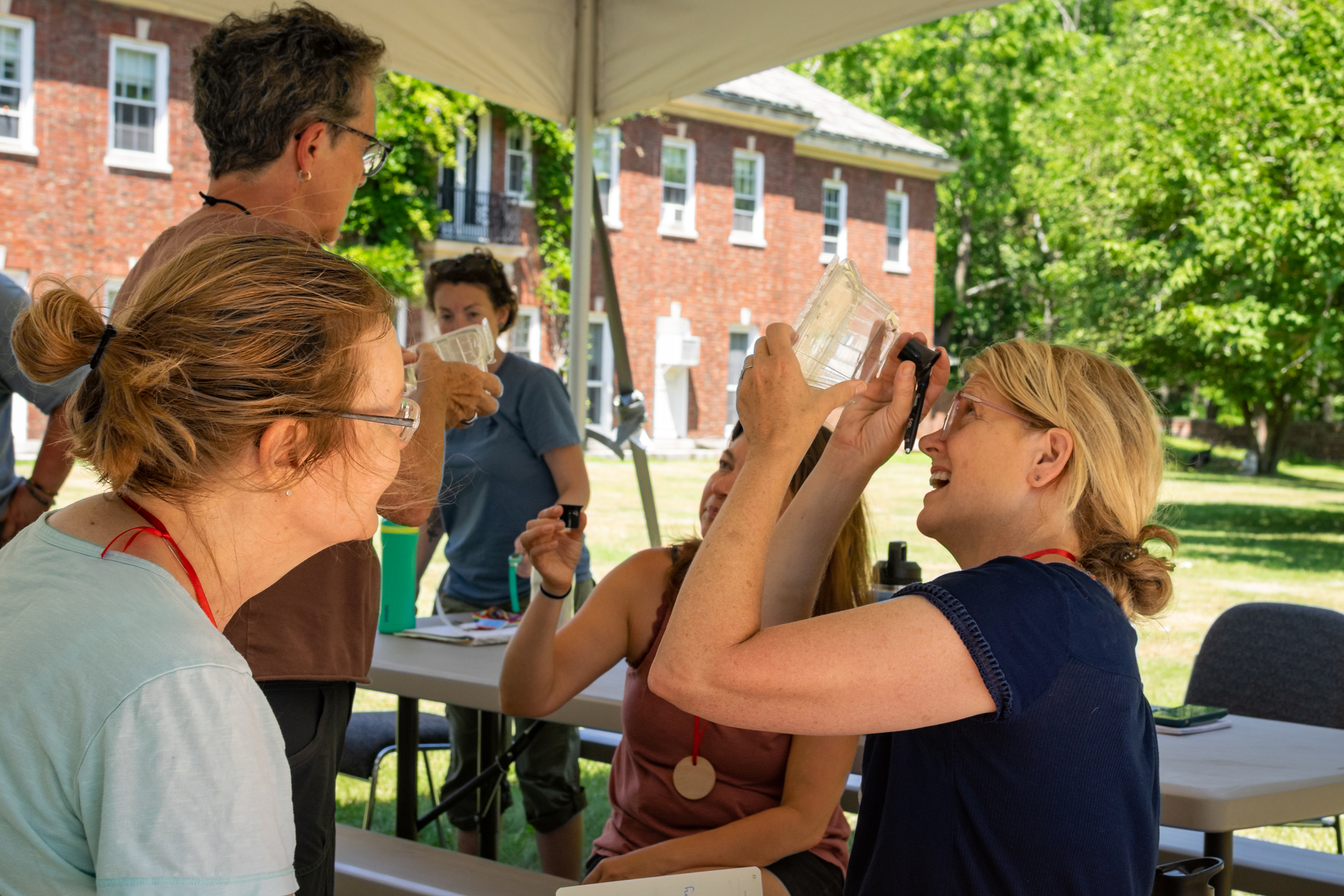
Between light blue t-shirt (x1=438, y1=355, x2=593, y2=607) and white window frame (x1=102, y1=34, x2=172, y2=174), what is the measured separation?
1534 centimetres

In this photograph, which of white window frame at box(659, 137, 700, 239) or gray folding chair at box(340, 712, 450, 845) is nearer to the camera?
gray folding chair at box(340, 712, 450, 845)

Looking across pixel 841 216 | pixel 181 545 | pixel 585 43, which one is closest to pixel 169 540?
pixel 181 545

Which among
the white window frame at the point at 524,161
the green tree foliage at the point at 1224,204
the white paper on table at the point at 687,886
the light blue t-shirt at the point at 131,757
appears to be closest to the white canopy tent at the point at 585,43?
the white paper on table at the point at 687,886

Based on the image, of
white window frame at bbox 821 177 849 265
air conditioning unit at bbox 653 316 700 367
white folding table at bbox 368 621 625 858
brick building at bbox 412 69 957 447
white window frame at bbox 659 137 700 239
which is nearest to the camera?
white folding table at bbox 368 621 625 858

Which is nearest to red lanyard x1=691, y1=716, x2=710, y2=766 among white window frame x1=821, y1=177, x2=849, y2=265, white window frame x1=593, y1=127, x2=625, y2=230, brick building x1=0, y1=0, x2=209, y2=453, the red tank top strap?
the red tank top strap

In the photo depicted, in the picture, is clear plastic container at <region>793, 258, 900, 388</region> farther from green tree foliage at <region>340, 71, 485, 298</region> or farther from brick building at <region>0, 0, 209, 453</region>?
green tree foliage at <region>340, 71, 485, 298</region>

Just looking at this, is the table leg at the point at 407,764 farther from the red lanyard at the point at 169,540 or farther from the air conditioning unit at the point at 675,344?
the air conditioning unit at the point at 675,344

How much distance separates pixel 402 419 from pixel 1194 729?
1.87 meters

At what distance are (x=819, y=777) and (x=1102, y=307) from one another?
16.3 metres

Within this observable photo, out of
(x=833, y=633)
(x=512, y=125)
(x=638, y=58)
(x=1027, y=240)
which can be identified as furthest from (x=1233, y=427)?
(x=833, y=633)

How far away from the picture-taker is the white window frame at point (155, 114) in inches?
652

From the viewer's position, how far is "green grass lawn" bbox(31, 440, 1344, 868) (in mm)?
4406

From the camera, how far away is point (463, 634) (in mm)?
3096

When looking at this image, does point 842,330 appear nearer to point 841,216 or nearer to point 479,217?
point 479,217
